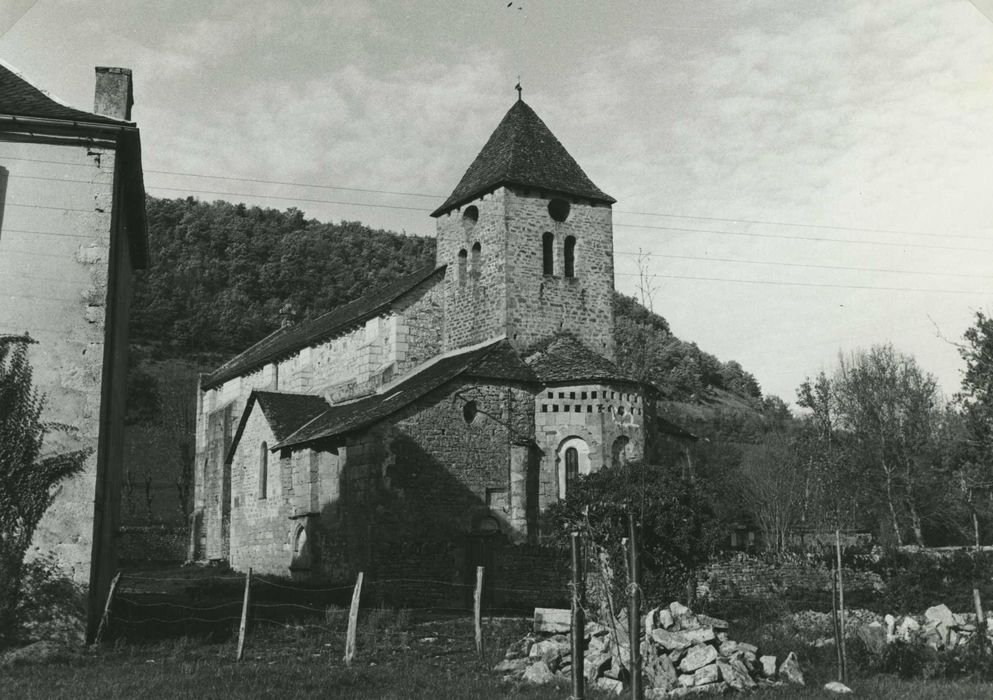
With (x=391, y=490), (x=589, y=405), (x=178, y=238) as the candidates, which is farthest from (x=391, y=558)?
(x=178, y=238)

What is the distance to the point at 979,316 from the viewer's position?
31.2 m

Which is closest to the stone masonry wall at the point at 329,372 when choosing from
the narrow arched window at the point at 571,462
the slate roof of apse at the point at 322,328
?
the slate roof of apse at the point at 322,328

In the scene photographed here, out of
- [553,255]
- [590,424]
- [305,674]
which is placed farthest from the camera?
[553,255]

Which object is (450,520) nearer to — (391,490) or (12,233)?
(391,490)

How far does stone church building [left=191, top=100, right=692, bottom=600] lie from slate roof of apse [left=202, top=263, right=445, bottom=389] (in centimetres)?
16

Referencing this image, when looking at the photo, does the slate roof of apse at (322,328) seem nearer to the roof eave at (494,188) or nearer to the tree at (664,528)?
the roof eave at (494,188)

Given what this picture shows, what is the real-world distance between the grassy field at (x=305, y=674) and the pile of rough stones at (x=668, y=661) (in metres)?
0.37

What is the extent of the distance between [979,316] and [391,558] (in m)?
22.6

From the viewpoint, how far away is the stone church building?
22.2m

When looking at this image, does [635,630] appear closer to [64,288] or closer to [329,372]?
[64,288]

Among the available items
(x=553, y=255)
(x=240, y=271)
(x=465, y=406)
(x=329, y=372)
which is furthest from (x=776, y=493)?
(x=240, y=271)

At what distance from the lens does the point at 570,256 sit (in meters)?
27.8

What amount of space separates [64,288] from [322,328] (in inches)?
748

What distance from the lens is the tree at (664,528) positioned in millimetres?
18500
